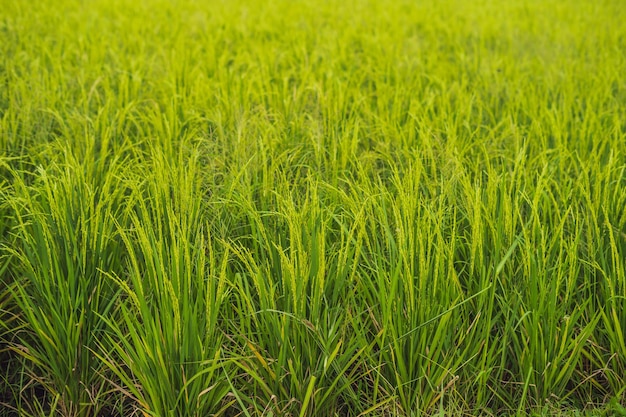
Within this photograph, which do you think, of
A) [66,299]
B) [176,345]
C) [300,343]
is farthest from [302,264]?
[66,299]

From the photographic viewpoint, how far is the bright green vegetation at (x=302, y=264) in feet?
5.22

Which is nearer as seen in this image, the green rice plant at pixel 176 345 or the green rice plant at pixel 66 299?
the green rice plant at pixel 176 345

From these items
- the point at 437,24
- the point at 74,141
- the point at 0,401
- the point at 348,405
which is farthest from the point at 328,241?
the point at 437,24

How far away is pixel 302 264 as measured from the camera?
1619mm

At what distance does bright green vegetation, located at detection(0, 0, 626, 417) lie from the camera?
1.59 meters

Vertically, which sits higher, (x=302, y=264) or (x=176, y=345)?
(x=302, y=264)

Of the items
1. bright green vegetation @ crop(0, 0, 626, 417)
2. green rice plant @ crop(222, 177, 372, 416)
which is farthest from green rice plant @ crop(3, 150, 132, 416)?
green rice plant @ crop(222, 177, 372, 416)

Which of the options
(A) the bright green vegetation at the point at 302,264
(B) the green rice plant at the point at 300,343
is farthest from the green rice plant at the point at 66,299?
(B) the green rice plant at the point at 300,343

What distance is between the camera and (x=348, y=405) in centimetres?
167

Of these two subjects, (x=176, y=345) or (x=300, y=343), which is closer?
(x=176, y=345)

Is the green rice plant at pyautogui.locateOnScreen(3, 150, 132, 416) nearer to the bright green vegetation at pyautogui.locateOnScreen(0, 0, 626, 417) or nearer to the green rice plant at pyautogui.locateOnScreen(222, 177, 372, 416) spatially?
the bright green vegetation at pyautogui.locateOnScreen(0, 0, 626, 417)

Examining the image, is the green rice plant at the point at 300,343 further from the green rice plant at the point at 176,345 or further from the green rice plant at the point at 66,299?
the green rice plant at the point at 66,299

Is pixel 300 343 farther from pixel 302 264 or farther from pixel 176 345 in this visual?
pixel 176 345

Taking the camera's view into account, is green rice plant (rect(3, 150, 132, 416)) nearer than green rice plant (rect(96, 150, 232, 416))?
No
